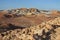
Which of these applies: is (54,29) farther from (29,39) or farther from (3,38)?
(3,38)

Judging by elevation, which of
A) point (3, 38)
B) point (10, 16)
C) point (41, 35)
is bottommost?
point (10, 16)

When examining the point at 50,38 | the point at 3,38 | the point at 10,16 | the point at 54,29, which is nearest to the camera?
the point at 50,38

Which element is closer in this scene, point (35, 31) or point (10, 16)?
point (35, 31)

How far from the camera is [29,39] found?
9109 mm

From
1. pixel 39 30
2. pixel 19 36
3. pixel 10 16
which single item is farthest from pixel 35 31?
pixel 10 16

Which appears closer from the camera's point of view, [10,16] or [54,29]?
[54,29]

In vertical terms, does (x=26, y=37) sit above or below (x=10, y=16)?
above

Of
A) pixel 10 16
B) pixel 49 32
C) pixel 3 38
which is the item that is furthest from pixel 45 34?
pixel 10 16

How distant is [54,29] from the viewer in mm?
9477

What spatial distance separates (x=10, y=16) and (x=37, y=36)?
28.5m

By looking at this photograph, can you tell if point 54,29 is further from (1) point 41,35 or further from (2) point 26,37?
(2) point 26,37

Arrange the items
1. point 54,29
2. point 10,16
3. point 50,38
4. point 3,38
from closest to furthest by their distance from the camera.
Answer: point 50,38 → point 54,29 → point 3,38 → point 10,16

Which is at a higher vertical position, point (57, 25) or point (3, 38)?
point (57, 25)

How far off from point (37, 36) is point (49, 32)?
0.64 m
